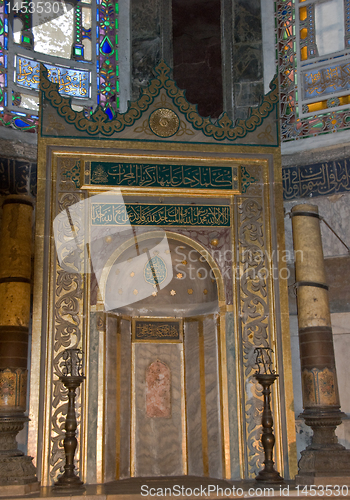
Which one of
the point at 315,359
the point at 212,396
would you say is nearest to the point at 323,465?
the point at 315,359

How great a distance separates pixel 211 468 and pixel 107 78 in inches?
165

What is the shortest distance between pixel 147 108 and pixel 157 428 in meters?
2.91

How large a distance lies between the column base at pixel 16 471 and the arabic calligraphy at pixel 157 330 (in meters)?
1.59

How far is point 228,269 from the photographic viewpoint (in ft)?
16.8

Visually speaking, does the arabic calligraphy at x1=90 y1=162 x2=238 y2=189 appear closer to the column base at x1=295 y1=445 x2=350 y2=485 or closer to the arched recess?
the arched recess

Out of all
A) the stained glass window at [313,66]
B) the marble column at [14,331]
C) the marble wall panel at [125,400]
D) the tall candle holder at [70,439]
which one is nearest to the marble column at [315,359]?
the stained glass window at [313,66]

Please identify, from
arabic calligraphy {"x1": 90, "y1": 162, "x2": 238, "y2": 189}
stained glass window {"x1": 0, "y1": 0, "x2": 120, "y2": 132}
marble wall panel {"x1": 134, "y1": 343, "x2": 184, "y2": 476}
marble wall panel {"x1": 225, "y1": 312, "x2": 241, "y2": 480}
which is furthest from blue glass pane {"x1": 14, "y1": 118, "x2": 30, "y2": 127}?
marble wall panel {"x1": 225, "y1": 312, "x2": 241, "y2": 480}

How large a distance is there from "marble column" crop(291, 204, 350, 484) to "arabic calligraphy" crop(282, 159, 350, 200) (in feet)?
2.26

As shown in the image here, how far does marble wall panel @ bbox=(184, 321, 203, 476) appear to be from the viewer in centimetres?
515

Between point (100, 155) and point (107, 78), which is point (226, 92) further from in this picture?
point (100, 155)

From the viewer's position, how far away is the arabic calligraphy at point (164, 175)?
5105mm

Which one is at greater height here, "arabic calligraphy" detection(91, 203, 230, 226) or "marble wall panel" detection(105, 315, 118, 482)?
"arabic calligraphy" detection(91, 203, 230, 226)

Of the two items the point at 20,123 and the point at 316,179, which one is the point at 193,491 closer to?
the point at 316,179

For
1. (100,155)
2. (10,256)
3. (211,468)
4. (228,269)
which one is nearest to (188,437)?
(211,468)
